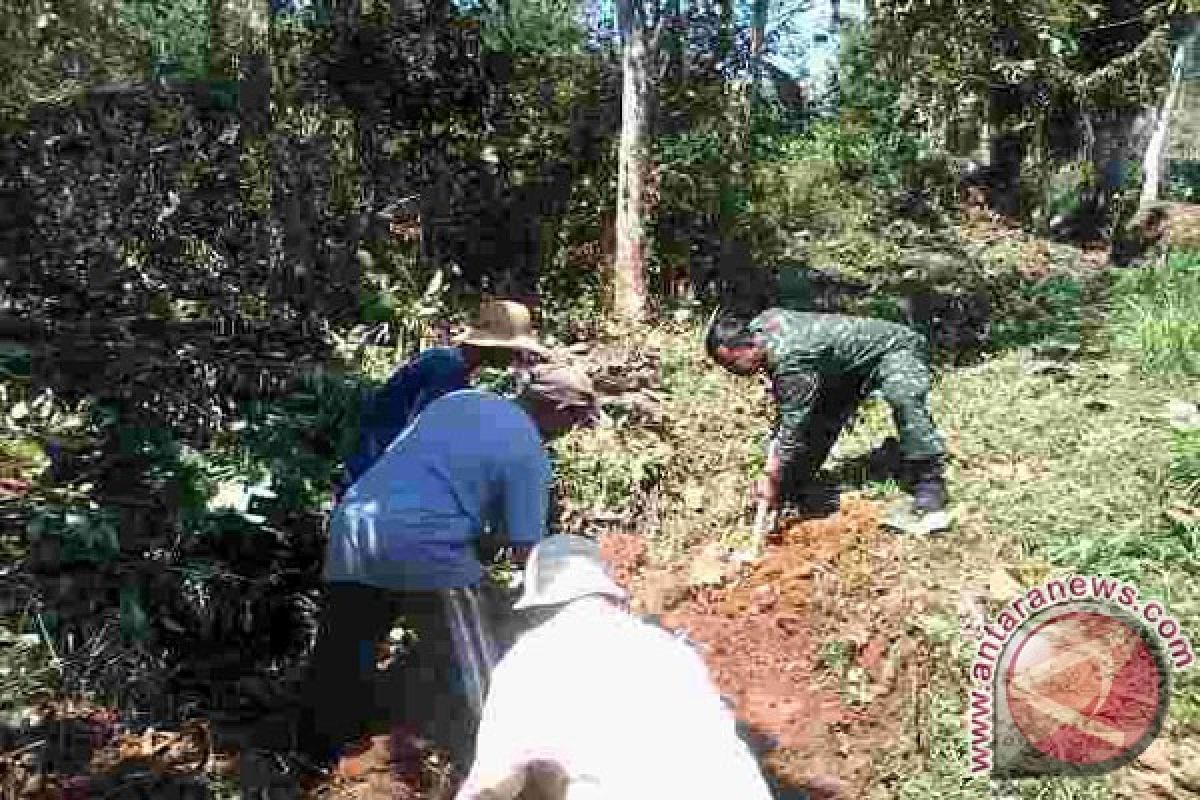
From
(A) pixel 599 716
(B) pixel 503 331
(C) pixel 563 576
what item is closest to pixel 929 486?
(B) pixel 503 331

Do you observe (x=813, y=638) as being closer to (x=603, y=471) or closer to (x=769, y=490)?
(x=769, y=490)

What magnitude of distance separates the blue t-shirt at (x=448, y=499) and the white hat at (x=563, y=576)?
32.4 inches

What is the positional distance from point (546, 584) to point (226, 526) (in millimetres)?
2511

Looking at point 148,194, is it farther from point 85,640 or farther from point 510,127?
point 85,640

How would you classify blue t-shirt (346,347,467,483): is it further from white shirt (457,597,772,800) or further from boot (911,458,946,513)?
boot (911,458,946,513)

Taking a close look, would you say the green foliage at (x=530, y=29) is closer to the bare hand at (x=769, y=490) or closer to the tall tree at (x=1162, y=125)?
the bare hand at (x=769, y=490)

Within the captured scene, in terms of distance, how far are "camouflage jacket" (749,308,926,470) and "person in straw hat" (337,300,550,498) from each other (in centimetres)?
162

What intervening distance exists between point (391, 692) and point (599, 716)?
2.28 meters

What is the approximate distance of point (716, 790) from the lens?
1729 millimetres

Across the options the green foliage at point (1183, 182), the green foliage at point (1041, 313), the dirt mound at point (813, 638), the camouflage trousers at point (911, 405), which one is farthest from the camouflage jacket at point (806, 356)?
the green foliage at point (1183, 182)

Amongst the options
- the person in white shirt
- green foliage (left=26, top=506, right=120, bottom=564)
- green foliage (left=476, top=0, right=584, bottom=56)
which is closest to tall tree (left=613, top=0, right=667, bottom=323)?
green foliage (left=476, top=0, right=584, bottom=56)

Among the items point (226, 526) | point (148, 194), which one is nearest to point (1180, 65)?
point (148, 194)

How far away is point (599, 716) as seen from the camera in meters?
1.77

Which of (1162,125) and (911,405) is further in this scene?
(1162,125)
